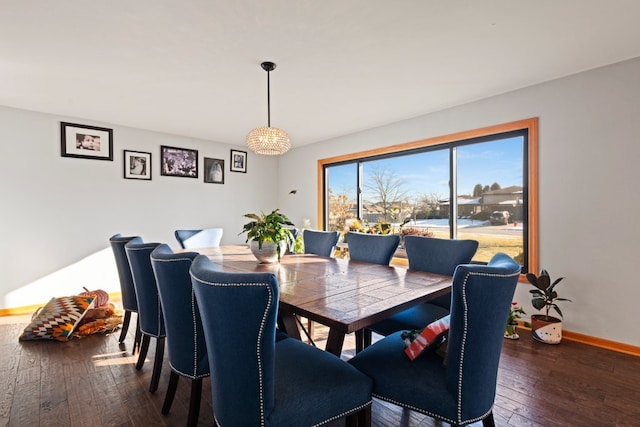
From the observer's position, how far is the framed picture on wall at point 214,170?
5125mm

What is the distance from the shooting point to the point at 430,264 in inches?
93.6

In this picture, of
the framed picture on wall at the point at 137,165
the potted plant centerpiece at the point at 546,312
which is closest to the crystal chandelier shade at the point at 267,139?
the framed picture on wall at the point at 137,165

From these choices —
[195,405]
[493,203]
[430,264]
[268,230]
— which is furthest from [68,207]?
[493,203]

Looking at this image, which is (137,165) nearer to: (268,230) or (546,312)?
(268,230)

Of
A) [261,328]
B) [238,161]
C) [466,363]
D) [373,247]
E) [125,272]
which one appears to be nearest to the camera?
[261,328]

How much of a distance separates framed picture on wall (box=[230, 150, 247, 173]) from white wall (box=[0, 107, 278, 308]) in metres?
0.66

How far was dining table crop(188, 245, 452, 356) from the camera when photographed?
129 cm

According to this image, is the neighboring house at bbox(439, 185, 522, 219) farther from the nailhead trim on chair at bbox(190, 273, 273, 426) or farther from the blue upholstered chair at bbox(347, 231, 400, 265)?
the nailhead trim on chair at bbox(190, 273, 273, 426)

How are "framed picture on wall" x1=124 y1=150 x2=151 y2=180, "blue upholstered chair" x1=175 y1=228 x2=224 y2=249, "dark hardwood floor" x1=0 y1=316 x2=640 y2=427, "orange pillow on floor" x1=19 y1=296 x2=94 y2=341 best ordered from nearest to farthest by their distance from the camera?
1. "dark hardwood floor" x1=0 y1=316 x2=640 y2=427
2. "orange pillow on floor" x1=19 y1=296 x2=94 y2=341
3. "blue upholstered chair" x1=175 y1=228 x2=224 y2=249
4. "framed picture on wall" x1=124 y1=150 x2=151 y2=180

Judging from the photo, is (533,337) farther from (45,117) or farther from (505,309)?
(45,117)

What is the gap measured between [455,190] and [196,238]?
3.19 metres

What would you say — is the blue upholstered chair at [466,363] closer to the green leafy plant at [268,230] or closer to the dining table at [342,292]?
the dining table at [342,292]

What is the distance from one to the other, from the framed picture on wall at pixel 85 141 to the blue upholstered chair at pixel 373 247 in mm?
3543

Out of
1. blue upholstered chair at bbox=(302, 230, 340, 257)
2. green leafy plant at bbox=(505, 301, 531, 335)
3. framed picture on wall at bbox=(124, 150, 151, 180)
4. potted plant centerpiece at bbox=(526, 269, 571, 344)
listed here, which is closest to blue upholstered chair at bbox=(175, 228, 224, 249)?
framed picture on wall at bbox=(124, 150, 151, 180)
